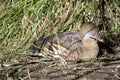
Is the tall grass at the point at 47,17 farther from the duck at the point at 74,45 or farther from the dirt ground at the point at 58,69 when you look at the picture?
the dirt ground at the point at 58,69

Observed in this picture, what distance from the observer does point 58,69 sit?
6.49 m

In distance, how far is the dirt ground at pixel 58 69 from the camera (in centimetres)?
617

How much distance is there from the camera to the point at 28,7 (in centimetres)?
771

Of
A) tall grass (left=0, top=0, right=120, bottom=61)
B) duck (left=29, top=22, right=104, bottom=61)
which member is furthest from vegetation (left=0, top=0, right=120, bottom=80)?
duck (left=29, top=22, right=104, bottom=61)

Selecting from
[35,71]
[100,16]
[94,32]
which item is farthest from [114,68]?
[100,16]

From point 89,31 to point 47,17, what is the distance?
3.33ft

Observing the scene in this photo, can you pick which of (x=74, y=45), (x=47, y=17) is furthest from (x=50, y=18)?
(x=74, y=45)

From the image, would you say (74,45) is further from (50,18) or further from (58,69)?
(50,18)

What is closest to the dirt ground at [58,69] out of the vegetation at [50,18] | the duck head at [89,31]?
the duck head at [89,31]

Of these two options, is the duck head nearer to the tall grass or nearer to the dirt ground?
the dirt ground

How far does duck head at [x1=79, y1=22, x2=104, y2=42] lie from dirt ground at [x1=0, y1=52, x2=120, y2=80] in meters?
0.32

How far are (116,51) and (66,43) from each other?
3.07 feet

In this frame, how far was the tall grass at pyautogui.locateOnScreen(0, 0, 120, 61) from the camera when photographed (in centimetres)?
754

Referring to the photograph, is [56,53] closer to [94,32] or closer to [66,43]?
[66,43]
